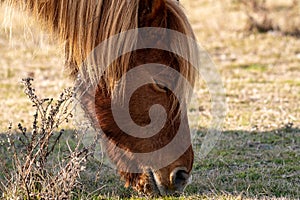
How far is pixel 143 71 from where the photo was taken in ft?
12.6

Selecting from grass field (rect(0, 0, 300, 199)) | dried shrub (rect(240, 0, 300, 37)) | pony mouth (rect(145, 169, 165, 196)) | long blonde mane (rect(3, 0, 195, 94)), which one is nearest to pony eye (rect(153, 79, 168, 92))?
long blonde mane (rect(3, 0, 195, 94))

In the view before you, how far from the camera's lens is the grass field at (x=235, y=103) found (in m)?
4.62

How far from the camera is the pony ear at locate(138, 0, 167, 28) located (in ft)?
12.3

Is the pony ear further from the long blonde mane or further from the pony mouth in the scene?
the pony mouth

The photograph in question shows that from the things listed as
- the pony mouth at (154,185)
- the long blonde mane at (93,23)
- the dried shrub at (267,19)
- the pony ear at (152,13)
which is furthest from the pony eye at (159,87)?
the dried shrub at (267,19)

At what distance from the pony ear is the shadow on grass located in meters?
1.18

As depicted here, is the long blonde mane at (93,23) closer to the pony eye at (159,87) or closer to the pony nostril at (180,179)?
the pony eye at (159,87)

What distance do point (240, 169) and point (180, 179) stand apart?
1.48 metres

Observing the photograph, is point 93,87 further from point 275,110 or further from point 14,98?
point 14,98

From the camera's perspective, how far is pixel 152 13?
3764mm

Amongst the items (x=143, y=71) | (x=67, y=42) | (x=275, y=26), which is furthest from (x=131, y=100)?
(x=275, y=26)

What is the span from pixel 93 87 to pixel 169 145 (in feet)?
2.13

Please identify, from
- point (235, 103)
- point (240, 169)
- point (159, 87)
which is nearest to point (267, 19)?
point (235, 103)

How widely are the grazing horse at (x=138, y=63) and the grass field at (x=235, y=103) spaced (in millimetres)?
258
